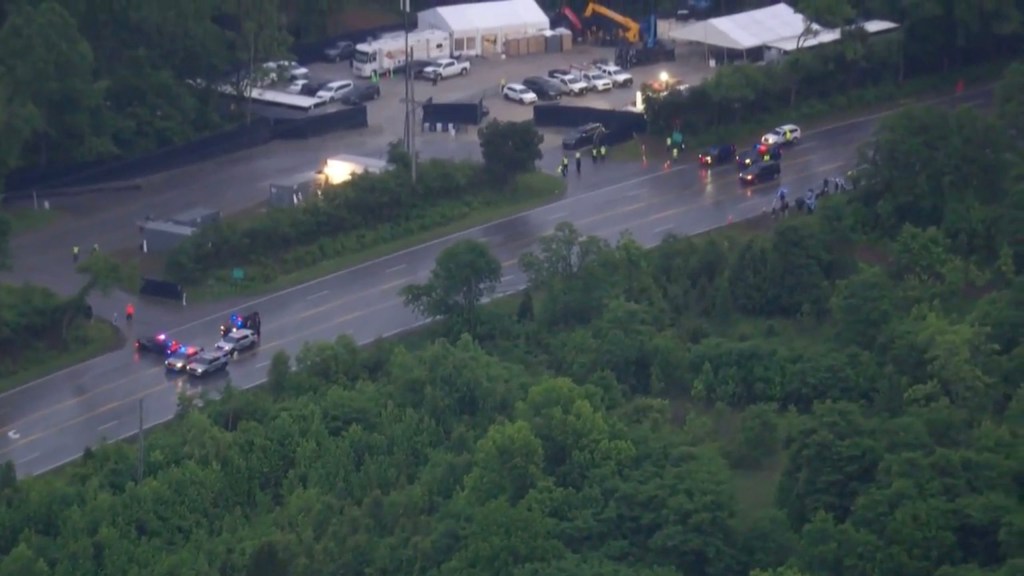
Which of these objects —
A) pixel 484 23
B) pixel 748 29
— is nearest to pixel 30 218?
pixel 484 23

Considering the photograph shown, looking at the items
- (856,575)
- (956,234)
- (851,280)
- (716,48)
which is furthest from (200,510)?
(716,48)

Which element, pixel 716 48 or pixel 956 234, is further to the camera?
pixel 716 48

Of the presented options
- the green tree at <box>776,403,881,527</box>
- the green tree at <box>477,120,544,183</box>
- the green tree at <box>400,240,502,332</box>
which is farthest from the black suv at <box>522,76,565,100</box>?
the green tree at <box>776,403,881,527</box>

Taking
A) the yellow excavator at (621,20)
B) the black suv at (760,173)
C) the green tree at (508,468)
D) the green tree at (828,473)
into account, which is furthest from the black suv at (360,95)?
the green tree at (828,473)

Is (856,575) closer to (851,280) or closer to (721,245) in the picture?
(851,280)

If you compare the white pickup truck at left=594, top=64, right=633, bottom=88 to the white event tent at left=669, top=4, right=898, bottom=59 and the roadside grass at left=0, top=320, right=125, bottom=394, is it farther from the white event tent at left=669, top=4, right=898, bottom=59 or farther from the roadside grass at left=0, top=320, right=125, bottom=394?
the roadside grass at left=0, top=320, right=125, bottom=394

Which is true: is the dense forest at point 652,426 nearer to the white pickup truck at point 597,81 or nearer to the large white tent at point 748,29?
the large white tent at point 748,29
